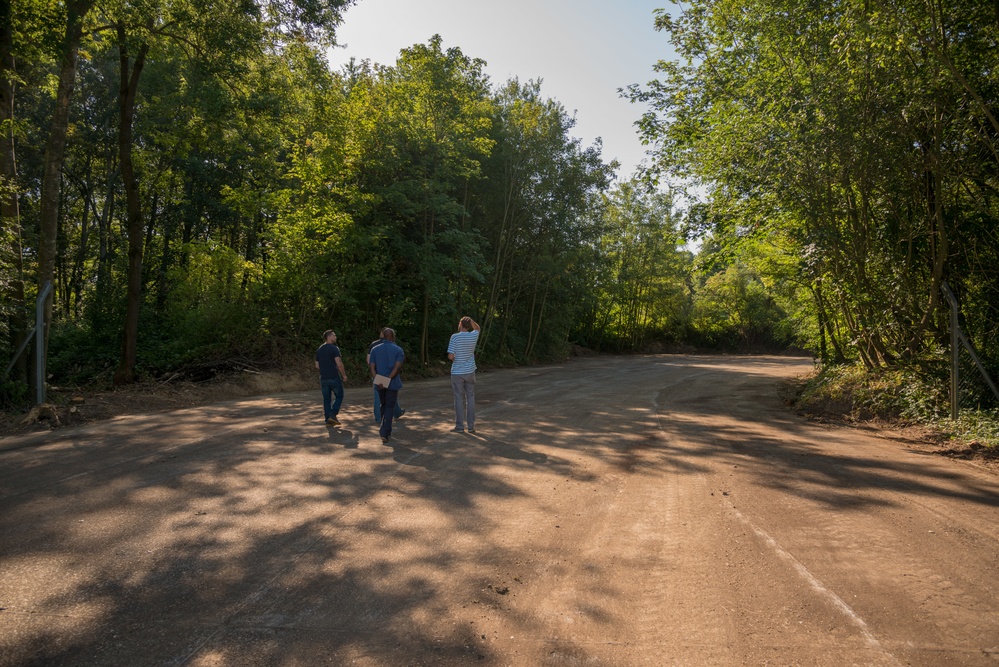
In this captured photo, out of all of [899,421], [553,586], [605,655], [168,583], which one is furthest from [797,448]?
[168,583]

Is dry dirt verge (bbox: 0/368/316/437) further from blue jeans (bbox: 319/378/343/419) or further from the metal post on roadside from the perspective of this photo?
the metal post on roadside

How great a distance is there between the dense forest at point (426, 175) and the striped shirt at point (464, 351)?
277 inches

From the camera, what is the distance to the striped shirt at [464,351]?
9.50 m

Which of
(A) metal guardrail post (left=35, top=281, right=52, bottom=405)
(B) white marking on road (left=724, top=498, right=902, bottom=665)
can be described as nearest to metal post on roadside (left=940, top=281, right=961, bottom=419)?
(B) white marking on road (left=724, top=498, right=902, bottom=665)

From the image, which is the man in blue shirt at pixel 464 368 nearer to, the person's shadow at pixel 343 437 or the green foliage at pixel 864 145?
the person's shadow at pixel 343 437

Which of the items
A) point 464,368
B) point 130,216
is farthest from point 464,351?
point 130,216

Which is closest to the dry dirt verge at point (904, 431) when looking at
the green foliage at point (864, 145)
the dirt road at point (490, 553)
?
the dirt road at point (490, 553)

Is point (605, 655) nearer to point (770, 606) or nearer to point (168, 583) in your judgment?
point (770, 606)

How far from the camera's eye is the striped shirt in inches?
374

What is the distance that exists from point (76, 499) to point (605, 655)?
5.52 m

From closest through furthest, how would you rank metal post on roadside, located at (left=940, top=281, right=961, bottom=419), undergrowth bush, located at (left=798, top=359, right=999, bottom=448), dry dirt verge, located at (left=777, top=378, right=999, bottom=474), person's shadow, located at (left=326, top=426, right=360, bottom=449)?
dry dirt verge, located at (left=777, top=378, right=999, bottom=474) < person's shadow, located at (left=326, top=426, right=360, bottom=449) < undergrowth bush, located at (left=798, top=359, right=999, bottom=448) < metal post on roadside, located at (left=940, top=281, right=961, bottom=419)

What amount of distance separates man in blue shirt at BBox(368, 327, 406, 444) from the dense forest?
788 cm

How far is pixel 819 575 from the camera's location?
13.2 feet

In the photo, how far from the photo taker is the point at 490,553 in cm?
444
